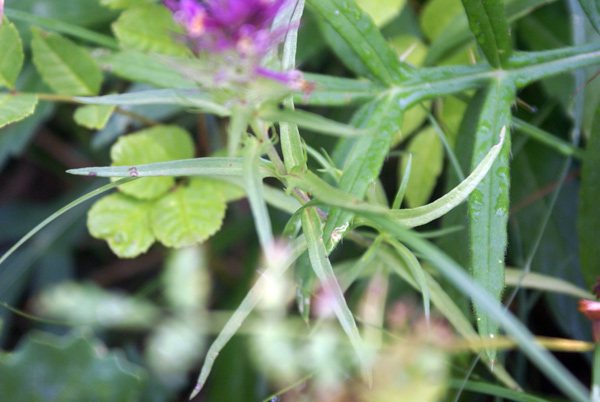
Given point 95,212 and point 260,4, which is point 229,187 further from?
point 260,4

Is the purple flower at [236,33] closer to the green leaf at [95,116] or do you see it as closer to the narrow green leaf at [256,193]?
the narrow green leaf at [256,193]

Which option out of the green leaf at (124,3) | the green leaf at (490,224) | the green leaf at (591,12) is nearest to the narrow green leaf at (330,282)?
the green leaf at (490,224)

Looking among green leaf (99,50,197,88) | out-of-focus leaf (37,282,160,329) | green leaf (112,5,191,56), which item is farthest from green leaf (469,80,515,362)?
out-of-focus leaf (37,282,160,329)

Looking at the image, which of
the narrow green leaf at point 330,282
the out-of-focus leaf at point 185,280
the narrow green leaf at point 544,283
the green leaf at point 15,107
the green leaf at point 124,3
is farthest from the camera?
the out-of-focus leaf at point 185,280

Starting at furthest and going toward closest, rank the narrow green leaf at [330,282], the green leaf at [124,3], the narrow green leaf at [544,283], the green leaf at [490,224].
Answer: the green leaf at [124,3]
the narrow green leaf at [544,283]
the green leaf at [490,224]
the narrow green leaf at [330,282]

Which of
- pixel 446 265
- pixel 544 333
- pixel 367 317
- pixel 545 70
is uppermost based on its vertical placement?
pixel 545 70

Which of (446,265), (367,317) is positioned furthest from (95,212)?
(446,265)

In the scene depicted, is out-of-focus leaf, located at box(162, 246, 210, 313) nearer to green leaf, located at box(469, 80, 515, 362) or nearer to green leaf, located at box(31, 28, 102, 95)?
green leaf, located at box(31, 28, 102, 95)
